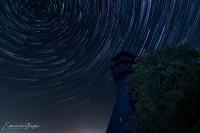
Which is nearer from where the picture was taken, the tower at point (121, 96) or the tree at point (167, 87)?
the tree at point (167, 87)

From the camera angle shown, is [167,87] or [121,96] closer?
[167,87]

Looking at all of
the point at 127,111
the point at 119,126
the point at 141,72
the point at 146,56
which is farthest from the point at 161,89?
the point at 119,126

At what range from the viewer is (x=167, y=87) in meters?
18.4

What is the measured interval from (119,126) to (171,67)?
14825 mm

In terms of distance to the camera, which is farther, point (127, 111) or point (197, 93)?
point (127, 111)

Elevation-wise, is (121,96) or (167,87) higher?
(121,96)

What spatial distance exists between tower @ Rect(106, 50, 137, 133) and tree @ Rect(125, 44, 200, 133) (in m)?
7.26

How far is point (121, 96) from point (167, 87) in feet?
40.9

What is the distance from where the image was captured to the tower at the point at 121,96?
25.5 meters

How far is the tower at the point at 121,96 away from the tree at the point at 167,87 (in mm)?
7256

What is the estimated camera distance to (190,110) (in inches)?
690

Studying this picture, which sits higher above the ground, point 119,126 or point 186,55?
point 186,55

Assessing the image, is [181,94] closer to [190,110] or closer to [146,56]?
[190,110]

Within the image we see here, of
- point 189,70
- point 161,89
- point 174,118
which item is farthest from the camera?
point 161,89
